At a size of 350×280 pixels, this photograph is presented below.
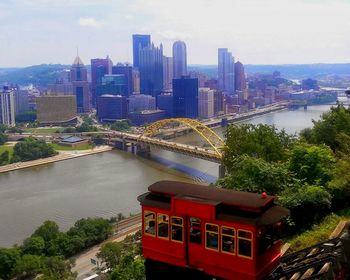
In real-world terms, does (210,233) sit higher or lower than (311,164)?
higher

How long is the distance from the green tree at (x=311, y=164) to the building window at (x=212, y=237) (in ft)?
15.8

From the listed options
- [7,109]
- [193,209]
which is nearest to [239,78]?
[7,109]

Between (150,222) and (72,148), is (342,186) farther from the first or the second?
(72,148)

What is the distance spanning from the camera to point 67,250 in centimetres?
1491

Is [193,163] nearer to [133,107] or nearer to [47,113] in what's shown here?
[47,113]

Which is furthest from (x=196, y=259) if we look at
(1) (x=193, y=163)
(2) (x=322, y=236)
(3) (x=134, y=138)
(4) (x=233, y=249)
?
(3) (x=134, y=138)

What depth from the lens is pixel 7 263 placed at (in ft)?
43.9

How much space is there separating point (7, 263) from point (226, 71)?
284 feet

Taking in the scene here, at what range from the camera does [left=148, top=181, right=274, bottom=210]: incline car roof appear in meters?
4.46

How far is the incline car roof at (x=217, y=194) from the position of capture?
4465 mm

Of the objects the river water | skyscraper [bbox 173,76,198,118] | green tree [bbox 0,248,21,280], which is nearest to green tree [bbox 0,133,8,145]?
the river water

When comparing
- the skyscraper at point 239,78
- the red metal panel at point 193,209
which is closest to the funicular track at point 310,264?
the red metal panel at point 193,209

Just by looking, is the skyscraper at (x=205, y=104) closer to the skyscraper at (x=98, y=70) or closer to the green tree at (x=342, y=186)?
the skyscraper at (x=98, y=70)

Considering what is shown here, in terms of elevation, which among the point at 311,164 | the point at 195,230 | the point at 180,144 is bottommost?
the point at 180,144
